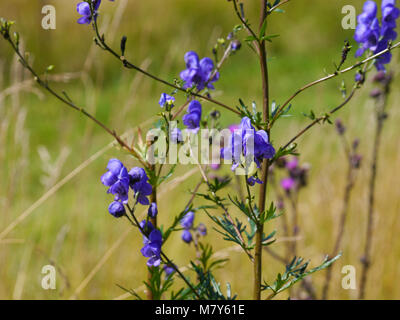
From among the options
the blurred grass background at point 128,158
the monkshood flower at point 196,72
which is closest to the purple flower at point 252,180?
the blurred grass background at point 128,158

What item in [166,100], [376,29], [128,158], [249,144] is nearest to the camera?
[249,144]

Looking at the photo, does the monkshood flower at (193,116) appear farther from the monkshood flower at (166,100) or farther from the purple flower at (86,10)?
the purple flower at (86,10)

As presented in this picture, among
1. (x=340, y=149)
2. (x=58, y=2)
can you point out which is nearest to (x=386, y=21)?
(x=340, y=149)

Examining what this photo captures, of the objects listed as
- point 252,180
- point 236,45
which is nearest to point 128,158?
point 236,45

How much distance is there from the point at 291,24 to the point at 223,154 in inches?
261

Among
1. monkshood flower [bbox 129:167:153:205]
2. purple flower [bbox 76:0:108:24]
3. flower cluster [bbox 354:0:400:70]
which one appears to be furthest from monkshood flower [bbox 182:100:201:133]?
flower cluster [bbox 354:0:400:70]

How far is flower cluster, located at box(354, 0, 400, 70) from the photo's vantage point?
3.28 ft

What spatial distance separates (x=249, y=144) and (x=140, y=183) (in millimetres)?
240

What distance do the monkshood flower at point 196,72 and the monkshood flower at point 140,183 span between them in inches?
10.1

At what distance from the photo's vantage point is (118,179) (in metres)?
0.90

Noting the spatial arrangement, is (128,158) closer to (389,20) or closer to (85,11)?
(85,11)

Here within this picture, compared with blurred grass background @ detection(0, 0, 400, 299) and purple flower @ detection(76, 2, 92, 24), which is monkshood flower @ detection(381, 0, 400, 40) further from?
purple flower @ detection(76, 2, 92, 24)

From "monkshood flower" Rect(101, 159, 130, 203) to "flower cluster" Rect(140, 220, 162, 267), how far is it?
0.08m

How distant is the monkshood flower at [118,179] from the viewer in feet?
2.93
